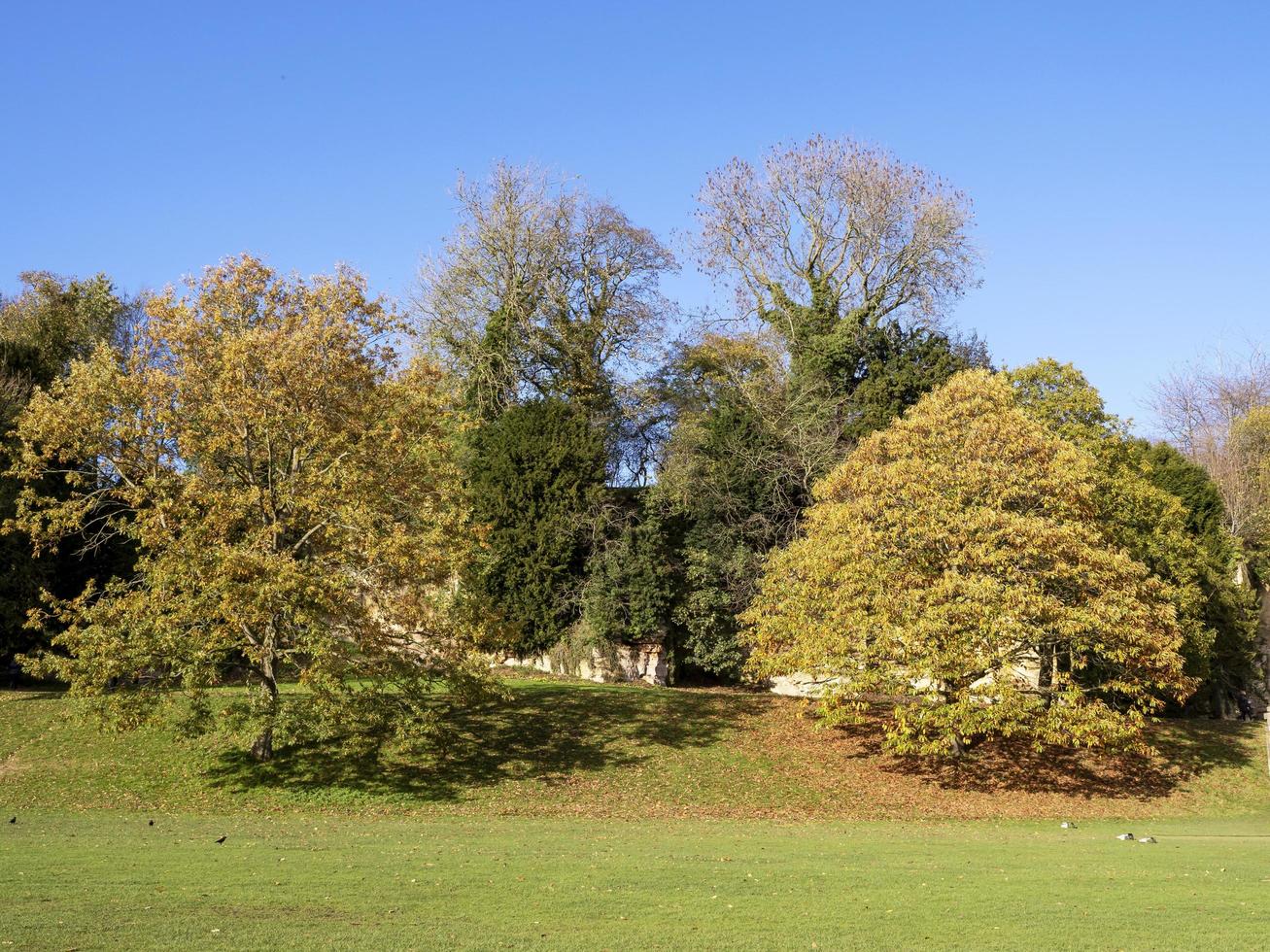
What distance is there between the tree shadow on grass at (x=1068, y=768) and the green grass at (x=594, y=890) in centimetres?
799

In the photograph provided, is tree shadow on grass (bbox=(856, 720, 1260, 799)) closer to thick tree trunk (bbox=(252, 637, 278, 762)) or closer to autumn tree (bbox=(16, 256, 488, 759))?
autumn tree (bbox=(16, 256, 488, 759))

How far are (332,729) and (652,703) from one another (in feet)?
36.9

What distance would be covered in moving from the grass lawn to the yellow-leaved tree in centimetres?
258

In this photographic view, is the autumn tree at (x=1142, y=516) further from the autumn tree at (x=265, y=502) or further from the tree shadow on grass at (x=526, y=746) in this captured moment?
the autumn tree at (x=265, y=502)

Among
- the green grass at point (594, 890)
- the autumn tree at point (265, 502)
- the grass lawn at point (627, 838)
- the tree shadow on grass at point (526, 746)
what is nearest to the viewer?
the green grass at point (594, 890)

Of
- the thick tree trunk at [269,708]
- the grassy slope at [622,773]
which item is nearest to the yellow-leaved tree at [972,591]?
the grassy slope at [622,773]

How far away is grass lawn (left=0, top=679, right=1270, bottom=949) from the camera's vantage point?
1158 centimetres

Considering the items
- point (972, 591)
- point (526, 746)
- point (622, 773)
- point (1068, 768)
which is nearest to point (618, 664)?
point (526, 746)

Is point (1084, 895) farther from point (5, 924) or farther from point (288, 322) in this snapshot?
point (288, 322)

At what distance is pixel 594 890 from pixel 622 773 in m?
14.5

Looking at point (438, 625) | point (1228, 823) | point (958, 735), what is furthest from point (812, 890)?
point (1228, 823)

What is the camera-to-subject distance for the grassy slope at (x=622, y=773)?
2512 cm

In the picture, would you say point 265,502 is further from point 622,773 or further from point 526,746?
point 622,773

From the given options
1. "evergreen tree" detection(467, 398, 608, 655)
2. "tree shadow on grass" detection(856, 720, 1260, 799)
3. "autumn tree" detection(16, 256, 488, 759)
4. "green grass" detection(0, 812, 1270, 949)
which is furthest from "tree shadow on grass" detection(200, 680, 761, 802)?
"tree shadow on grass" detection(856, 720, 1260, 799)
